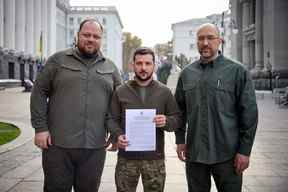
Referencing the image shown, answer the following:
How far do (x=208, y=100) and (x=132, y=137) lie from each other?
0.81 meters

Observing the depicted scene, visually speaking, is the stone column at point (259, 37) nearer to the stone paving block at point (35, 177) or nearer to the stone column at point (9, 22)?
the stone column at point (9, 22)

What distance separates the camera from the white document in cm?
384

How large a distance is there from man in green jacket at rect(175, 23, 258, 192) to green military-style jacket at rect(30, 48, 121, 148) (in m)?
0.91

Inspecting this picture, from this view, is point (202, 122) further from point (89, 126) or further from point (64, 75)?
point (64, 75)

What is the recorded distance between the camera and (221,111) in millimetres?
3748

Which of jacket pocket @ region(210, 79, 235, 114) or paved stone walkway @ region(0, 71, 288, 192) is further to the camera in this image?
paved stone walkway @ region(0, 71, 288, 192)

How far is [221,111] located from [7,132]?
32.5 feet

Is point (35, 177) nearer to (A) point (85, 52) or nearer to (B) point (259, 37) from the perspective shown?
(A) point (85, 52)

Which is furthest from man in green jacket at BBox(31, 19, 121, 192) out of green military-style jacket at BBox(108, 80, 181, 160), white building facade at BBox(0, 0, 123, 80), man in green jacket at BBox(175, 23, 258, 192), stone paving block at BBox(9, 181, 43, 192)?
white building facade at BBox(0, 0, 123, 80)

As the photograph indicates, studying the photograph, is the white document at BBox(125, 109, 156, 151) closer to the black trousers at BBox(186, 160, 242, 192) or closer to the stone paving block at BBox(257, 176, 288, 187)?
the black trousers at BBox(186, 160, 242, 192)

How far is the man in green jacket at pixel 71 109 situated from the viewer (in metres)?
4.03

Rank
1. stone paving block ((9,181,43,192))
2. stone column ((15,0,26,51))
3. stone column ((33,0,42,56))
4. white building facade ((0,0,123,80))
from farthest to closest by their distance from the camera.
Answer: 1. stone column ((33,0,42,56))
2. stone column ((15,0,26,51))
3. white building facade ((0,0,123,80))
4. stone paving block ((9,181,43,192))

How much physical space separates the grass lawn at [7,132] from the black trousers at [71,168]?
676cm

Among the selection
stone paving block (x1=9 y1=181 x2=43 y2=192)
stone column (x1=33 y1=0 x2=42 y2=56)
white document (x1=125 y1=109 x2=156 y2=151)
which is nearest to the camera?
white document (x1=125 y1=109 x2=156 y2=151)
